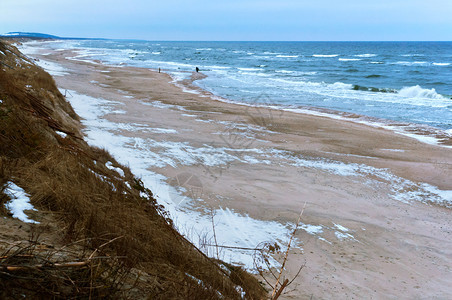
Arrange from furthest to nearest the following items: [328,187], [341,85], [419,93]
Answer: [341,85]
[419,93]
[328,187]

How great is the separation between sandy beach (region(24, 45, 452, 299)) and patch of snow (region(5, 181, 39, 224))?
10.1 feet

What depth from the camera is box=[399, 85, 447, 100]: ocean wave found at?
26.8m

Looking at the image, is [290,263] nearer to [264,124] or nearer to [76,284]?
[76,284]

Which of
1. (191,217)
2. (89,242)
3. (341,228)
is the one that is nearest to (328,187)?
(341,228)

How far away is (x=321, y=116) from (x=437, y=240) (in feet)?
39.9

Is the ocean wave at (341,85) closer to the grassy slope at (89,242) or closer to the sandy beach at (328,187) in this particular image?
the sandy beach at (328,187)

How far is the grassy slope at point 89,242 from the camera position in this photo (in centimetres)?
206

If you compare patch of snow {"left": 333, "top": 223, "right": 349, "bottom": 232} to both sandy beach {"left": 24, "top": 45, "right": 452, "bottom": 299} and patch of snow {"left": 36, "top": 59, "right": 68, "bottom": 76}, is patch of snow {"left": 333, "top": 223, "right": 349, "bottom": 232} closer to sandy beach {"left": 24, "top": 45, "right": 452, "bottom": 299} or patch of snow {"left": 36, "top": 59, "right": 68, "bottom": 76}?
sandy beach {"left": 24, "top": 45, "right": 452, "bottom": 299}

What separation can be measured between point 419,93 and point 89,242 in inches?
1187

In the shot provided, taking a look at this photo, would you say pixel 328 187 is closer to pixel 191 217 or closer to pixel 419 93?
pixel 191 217

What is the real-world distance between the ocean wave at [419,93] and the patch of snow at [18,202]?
29214mm

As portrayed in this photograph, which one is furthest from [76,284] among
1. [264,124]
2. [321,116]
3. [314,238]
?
[321,116]

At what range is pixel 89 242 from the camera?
2799mm

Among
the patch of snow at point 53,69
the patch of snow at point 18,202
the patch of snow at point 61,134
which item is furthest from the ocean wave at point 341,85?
the patch of snow at point 18,202
